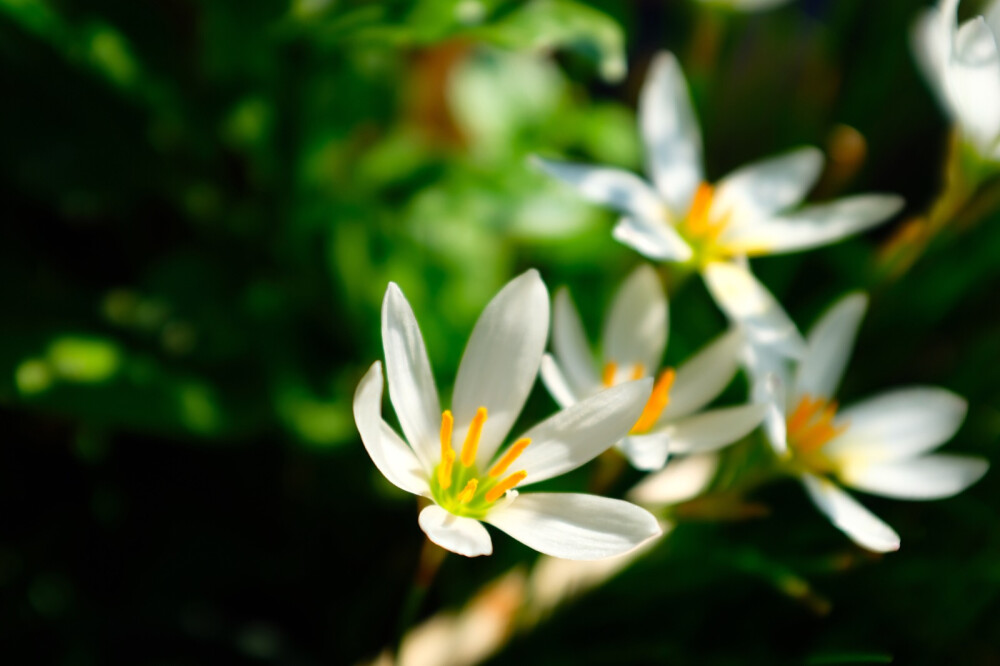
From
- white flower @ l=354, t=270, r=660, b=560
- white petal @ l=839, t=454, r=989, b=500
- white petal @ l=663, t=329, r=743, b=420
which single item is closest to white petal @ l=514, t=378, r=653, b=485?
white flower @ l=354, t=270, r=660, b=560

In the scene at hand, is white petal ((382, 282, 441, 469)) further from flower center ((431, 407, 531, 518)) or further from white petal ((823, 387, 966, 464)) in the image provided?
white petal ((823, 387, 966, 464))

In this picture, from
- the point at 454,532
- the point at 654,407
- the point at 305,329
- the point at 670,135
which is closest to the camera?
the point at 454,532

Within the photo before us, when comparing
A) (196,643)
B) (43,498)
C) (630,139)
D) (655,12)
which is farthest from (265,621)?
(655,12)

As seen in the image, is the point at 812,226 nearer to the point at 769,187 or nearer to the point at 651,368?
the point at 769,187

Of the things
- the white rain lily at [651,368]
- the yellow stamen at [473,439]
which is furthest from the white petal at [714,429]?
the yellow stamen at [473,439]

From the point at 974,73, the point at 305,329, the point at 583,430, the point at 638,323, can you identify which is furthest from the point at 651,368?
the point at 305,329

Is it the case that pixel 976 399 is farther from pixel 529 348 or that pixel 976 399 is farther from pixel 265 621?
pixel 265 621
